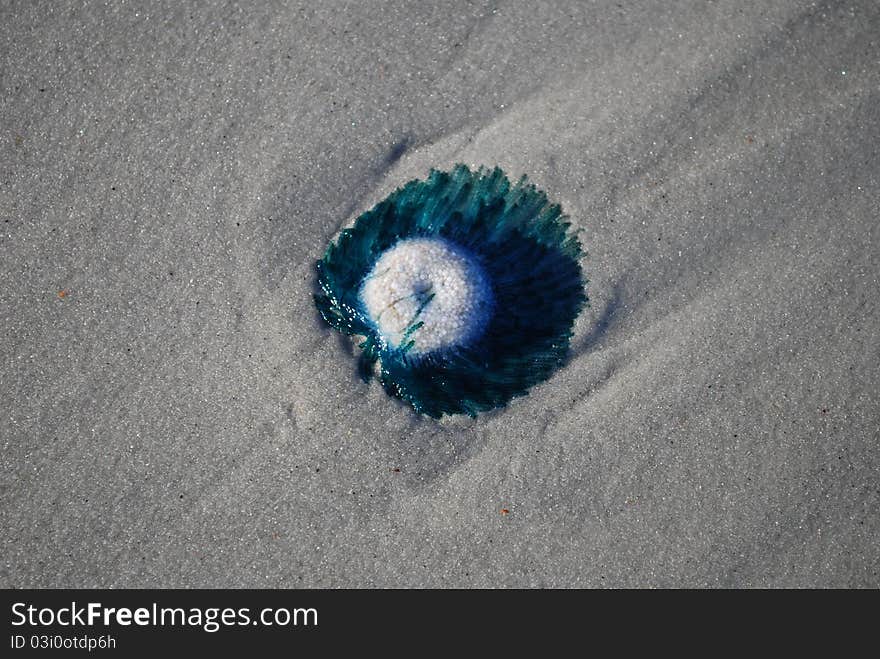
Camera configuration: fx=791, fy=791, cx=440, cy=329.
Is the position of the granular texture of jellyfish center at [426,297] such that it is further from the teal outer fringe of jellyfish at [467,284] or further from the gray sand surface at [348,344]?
the gray sand surface at [348,344]

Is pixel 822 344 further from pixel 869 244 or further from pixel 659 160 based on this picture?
pixel 659 160

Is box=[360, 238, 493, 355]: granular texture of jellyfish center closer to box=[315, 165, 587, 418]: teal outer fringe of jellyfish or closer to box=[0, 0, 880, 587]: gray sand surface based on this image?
box=[315, 165, 587, 418]: teal outer fringe of jellyfish

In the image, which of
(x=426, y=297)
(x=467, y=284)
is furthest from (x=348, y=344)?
(x=467, y=284)

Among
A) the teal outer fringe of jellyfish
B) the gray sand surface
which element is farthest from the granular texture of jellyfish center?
the gray sand surface

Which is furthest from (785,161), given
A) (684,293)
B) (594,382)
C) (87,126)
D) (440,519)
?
(87,126)

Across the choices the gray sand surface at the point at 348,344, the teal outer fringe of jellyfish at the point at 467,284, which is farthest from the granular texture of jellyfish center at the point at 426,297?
the gray sand surface at the point at 348,344
